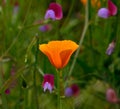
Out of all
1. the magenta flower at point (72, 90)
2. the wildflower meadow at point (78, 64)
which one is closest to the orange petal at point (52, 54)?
the wildflower meadow at point (78, 64)

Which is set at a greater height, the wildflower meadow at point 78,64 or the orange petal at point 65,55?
the orange petal at point 65,55

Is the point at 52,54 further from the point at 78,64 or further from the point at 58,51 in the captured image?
the point at 78,64

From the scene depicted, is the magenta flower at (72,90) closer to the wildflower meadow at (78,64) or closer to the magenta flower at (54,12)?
the wildflower meadow at (78,64)

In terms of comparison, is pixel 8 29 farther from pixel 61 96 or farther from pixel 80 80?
pixel 61 96

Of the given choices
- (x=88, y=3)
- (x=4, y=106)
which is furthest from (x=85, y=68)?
(x=4, y=106)

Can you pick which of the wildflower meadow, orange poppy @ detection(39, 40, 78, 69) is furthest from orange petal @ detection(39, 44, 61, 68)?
the wildflower meadow

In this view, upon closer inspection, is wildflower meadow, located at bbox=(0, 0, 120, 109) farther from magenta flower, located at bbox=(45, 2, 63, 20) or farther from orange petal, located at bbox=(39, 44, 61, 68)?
orange petal, located at bbox=(39, 44, 61, 68)

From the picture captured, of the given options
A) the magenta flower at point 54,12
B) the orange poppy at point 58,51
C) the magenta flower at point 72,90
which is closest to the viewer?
the orange poppy at point 58,51

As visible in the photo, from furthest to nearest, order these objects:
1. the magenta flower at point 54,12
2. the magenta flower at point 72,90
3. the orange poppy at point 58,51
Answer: the magenta flower at point 72,90 < the magenta flower at point 54,12 < the orange poppy at point 58,51

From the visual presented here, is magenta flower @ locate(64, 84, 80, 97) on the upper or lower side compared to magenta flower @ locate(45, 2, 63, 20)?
lower
